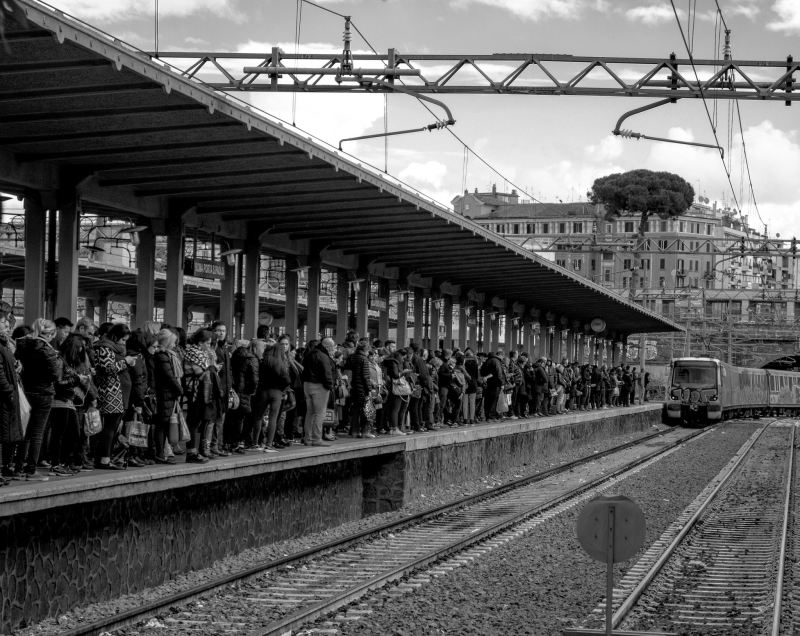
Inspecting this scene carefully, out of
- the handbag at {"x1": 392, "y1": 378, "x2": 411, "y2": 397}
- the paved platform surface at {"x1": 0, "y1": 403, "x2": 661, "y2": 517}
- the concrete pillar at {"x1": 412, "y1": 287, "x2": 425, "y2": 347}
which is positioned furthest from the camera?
the concrete pillar at {"x1": 412, "y1": 287, "x2": 425, "y2": 347}

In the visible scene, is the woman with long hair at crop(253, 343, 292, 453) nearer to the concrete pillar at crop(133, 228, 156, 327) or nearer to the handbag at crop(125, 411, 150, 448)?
the handbag at crop(125, 411, 150, 448)

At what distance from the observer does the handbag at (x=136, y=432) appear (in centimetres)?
1290

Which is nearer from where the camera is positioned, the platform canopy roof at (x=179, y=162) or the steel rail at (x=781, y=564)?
the steel rail at (x=781, y=564)

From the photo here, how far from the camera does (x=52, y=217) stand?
643 inches

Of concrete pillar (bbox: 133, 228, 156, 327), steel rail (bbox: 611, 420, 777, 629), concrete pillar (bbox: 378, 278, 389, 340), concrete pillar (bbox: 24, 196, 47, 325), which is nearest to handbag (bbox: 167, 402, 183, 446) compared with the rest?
concrete pillar (bbox: 24, 196, 47, 325)

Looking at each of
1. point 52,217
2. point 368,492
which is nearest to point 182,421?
point 52,217

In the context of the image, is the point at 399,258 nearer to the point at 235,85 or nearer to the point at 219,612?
the point at 235,85

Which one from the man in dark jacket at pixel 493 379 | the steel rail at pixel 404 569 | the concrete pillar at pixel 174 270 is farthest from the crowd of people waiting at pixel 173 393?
the man in dark jacket at pixel 493 379

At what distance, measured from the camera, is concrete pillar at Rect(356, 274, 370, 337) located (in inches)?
1077

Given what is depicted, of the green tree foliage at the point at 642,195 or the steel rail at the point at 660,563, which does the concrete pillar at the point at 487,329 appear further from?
the green tree foliage at the point at 642,195

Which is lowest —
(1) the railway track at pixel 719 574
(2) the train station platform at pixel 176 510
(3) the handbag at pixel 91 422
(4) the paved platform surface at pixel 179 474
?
(1) the railway track at pixel 719 574

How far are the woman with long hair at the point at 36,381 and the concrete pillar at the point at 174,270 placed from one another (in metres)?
7.62

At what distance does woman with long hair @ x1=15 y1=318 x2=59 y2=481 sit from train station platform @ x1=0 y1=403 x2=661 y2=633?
501 mm

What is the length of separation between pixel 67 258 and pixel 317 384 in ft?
11.6
